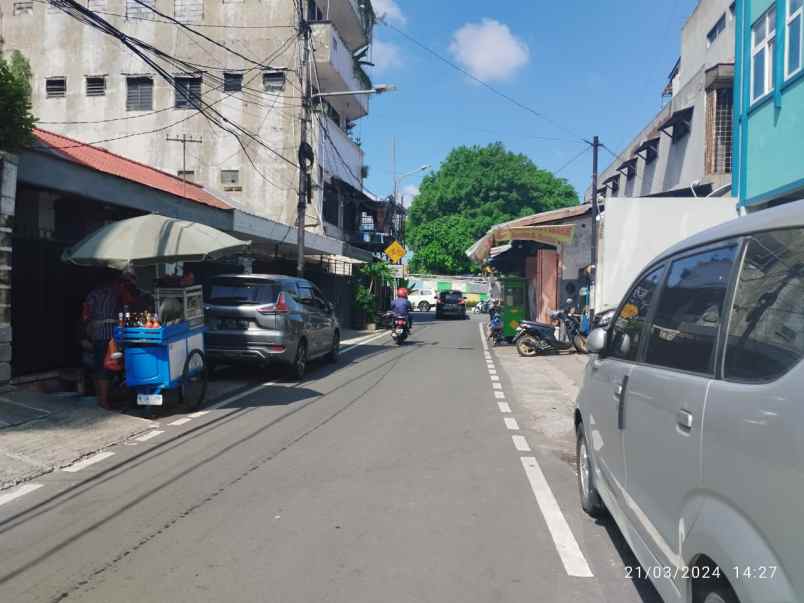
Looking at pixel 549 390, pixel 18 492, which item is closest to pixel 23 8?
pixel 549 390

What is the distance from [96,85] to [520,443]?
27.7 m

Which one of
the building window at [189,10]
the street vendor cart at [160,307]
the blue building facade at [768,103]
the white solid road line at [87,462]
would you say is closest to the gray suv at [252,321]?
the street vendor cart at [160,307]

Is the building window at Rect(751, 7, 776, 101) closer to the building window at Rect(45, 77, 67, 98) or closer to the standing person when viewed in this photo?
the standing person

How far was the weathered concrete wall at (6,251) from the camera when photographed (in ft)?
27.2

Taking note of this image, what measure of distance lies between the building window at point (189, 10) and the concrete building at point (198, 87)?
4 cm

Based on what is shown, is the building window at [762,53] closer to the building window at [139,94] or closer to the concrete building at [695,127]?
the concrete building at [695,127]

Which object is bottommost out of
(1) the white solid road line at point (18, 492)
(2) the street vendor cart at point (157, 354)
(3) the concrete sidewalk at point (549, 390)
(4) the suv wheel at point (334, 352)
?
(1) the white solid road line at point (18, 492)

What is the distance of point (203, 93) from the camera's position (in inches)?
1096

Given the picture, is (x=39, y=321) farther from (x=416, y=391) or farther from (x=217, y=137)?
(x=217, y=137)

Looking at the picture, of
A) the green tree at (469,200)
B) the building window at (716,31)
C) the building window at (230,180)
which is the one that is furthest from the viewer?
the green tree at (469,200)

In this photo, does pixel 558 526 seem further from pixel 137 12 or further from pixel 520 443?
pixel 137 12

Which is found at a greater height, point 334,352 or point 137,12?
point 137,12

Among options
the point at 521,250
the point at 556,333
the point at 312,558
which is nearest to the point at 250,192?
the point at 521,250

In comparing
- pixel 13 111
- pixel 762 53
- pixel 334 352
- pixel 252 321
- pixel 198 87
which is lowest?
pixel 334 352
